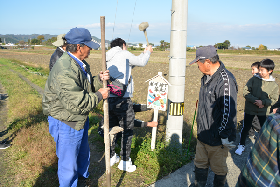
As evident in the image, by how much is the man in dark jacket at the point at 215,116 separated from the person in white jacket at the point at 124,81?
1100 millimetres

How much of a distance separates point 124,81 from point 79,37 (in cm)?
108

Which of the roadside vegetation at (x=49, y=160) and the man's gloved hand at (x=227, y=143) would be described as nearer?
the man's gloved hand at (x=227, y=143)

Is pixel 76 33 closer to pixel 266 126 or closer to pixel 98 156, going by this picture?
pixel 266 126

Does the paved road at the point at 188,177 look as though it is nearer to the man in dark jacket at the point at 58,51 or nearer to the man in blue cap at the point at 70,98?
the man in blue cap at the point at 70,98

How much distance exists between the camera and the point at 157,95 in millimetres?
3607

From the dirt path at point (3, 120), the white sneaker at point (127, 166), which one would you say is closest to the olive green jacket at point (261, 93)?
the white sneaker at point (127, 166)

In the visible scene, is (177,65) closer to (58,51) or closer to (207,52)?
(207,52)

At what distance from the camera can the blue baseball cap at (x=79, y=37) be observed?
7.62 feet

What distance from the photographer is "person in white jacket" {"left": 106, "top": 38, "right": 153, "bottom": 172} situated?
3.13 m

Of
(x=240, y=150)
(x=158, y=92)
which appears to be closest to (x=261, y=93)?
(x=240, y=150)

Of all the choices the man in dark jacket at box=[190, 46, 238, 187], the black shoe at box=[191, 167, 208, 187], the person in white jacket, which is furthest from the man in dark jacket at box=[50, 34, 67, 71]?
the black shoe at box=[191, 167, 208, 187]

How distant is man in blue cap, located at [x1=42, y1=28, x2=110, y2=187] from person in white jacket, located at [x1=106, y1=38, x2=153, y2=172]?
0.67 meters

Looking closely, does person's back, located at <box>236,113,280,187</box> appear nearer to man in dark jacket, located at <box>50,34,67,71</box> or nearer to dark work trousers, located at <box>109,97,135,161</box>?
dark work trousers, located at <box>109,97,135,161</box>

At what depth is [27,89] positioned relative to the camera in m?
10.0
